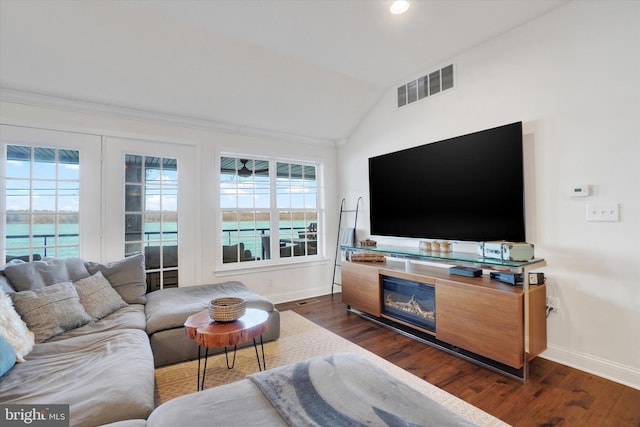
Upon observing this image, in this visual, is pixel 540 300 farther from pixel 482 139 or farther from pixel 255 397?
pixel 255 397

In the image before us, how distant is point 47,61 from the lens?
105 inches

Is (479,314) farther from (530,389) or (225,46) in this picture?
(225,46)

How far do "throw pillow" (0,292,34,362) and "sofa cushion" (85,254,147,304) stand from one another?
898 millimetres

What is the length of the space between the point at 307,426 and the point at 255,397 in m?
0.30

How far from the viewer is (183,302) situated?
2.84 metres

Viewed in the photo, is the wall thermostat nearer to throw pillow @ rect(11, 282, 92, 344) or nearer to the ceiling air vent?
the ceiling air vent

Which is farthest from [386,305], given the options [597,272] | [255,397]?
[255,397]

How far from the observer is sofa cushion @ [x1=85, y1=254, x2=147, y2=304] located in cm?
285

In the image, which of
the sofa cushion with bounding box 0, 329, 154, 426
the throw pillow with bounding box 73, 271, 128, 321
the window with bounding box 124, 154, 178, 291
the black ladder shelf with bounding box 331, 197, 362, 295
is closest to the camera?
the sofa cushion with bounding box 0, 329, 154, 426

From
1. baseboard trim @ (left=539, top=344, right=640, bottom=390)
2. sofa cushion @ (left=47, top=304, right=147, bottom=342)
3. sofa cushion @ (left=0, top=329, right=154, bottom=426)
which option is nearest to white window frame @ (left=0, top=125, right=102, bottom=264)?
sofa cushion @ (left=47, top=304, right=147, bottom=342)

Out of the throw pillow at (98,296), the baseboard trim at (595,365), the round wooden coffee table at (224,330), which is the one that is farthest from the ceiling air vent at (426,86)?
the throw pillow at (98,296)

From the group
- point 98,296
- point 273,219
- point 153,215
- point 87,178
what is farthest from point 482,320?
point 87,178

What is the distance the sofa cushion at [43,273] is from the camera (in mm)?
2281

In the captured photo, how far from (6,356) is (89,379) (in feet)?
1.68
